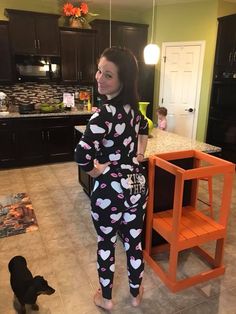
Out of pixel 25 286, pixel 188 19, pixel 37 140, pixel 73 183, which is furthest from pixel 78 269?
pixel 188 19

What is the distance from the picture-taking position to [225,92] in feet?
14.8

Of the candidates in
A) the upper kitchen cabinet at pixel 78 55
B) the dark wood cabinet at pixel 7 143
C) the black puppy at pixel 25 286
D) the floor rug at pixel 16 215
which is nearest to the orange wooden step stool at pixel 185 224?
the black puppy at pixel 25 286

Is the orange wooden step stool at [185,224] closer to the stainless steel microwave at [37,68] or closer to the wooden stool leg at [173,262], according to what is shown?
the wooden stool leg at [173,262]

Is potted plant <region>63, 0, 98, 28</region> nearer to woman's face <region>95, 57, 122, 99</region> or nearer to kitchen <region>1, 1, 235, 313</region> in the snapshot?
kitchen <region>1, 1, 235, 313</region>

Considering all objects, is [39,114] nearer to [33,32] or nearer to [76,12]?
[33,32]

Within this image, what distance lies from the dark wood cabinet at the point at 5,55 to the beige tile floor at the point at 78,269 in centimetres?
219

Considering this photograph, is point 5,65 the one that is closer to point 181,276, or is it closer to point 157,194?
point 157,194

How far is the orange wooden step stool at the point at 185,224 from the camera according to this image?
1.76m

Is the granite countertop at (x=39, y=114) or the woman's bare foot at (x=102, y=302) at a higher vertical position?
the granite countertop at (x=39, y=114)

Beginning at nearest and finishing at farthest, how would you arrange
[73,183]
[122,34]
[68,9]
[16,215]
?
[16,215], [73,183], [68,9], [122,34]

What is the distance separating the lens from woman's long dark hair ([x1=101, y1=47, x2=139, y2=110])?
1.32m

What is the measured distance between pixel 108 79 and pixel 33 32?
12.0 feet

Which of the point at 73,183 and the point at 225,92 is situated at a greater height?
the point at 225,92

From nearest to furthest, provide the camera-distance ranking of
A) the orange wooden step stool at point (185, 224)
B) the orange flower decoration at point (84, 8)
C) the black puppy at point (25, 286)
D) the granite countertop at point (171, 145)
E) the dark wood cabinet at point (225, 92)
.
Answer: the black puppy at point (25, 286) < the orange wooden step stool at point (185, 224) < the granite countertop at point (171, 145) < the dark wood cabinet at point (225, 92) < the orange flower decoration at point (84, 8)
